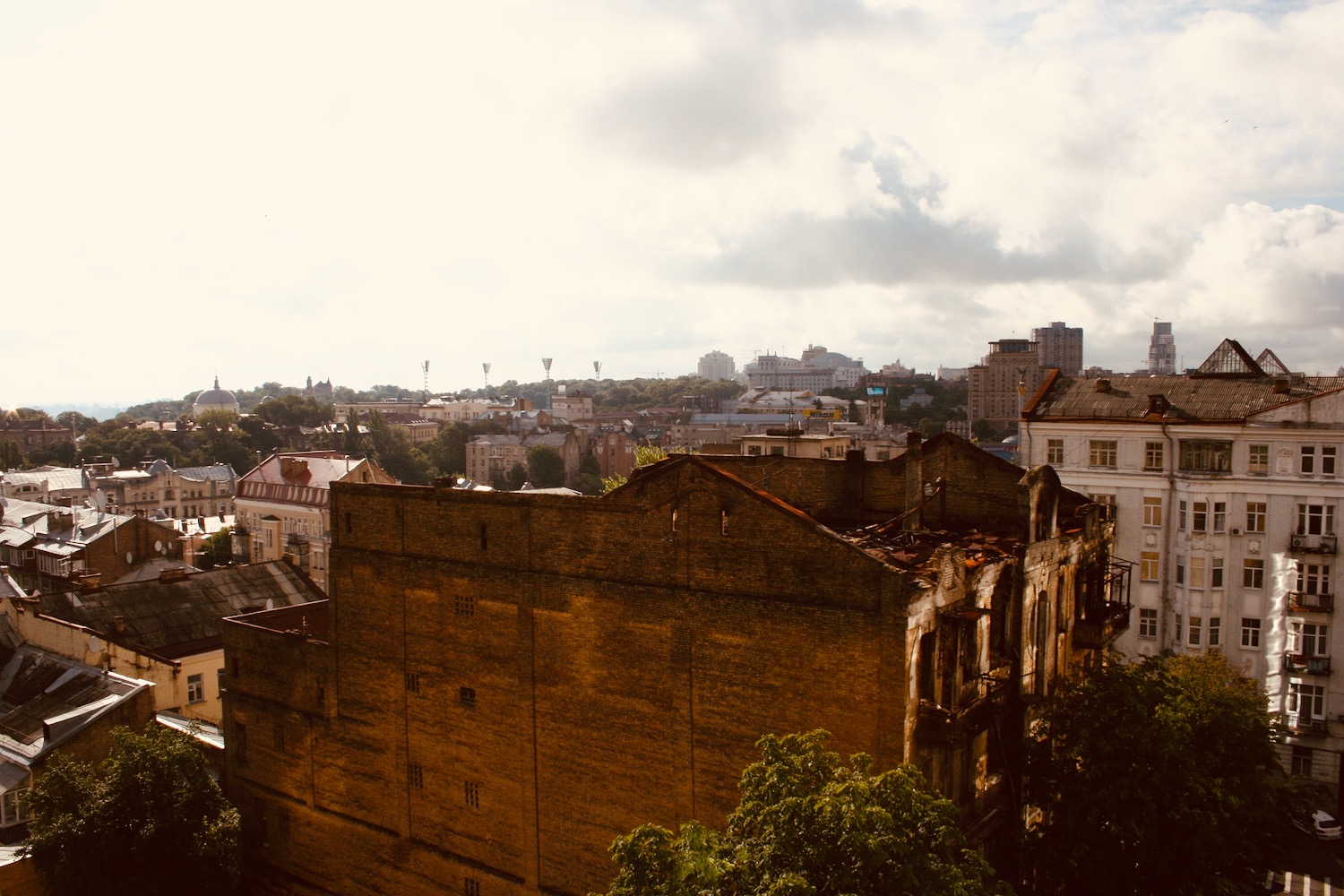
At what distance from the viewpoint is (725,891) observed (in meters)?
14.3

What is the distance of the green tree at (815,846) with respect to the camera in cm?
1363

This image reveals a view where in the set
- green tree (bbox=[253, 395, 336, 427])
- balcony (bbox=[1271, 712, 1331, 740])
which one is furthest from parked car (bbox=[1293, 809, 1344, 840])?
green tree (bbox=[253, 395, 336, 427])

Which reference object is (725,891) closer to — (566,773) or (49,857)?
(566,773)

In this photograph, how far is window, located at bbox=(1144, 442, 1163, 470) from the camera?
37562mm

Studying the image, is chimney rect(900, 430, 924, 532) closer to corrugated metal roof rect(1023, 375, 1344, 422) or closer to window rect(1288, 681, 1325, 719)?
corrugated metal roof rect(1023, 375, 1344, 422)

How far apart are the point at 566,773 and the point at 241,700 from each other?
1397 centimetres

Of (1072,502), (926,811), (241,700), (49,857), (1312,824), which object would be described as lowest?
(1312,824)

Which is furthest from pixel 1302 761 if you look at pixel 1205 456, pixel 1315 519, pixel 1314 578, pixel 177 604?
pixel 177 604

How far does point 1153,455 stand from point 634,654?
1035 inches

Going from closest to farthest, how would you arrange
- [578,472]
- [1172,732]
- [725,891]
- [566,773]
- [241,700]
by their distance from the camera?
[725,891] → [1172,732] → [566,773] → [241,700] → [578,472]

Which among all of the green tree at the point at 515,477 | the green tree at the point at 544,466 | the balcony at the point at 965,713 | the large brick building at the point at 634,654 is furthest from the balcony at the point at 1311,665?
the green tree at the point at 515,477

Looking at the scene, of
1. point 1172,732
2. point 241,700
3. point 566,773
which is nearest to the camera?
point 1172,732

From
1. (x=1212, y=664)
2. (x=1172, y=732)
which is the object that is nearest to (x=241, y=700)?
(x=1172, y=732)

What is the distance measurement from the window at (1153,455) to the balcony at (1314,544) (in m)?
5.47
